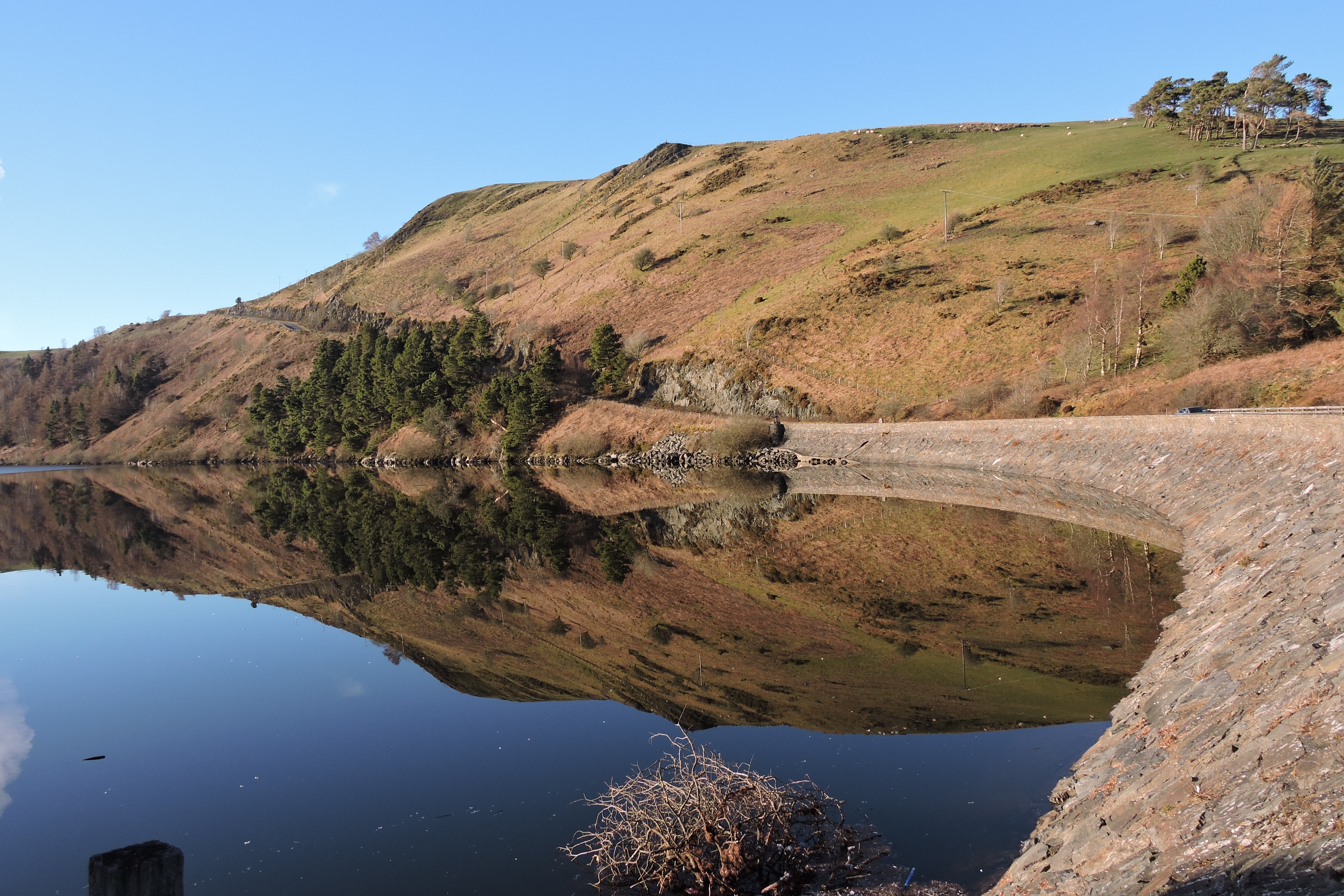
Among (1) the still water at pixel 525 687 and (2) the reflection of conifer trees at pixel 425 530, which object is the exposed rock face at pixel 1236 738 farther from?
(2) the reflection of conifer trees at pixel 425 530

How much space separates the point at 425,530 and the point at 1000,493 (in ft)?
87.3

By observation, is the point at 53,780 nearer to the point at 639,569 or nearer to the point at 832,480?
the point at 639,569

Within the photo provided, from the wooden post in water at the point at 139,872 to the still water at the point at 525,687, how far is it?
5282mm

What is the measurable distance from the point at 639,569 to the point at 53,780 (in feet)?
54.9

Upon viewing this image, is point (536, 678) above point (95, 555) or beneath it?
beneath

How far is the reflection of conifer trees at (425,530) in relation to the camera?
2859 cm

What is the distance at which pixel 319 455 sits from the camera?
96875 mm

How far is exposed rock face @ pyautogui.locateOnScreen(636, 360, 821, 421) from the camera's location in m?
69.0

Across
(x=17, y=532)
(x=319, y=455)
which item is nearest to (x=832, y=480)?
(x=17, y=532)

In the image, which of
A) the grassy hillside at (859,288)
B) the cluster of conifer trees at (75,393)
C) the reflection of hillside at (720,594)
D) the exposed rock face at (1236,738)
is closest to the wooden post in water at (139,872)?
the exposed rock face at (1236,738)

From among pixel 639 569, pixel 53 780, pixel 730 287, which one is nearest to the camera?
pixel 53 780

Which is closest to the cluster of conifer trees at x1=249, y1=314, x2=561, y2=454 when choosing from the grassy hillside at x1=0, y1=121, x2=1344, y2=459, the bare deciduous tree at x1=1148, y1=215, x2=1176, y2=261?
the grassy hillside at x1=0, y1=121, x2=1344, y2=459

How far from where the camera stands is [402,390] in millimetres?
88375

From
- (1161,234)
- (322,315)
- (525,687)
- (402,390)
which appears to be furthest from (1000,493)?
(322,315)
